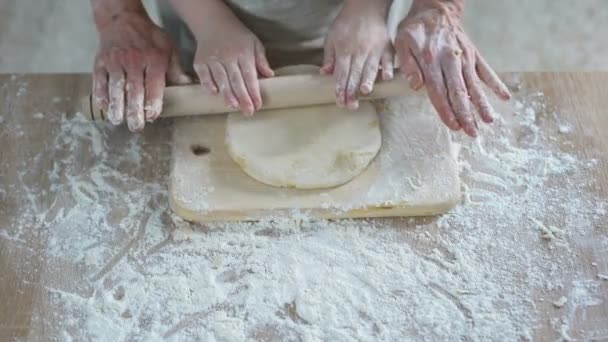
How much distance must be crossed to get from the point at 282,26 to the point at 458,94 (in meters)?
0.37

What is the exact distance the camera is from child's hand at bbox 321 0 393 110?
1.12 m

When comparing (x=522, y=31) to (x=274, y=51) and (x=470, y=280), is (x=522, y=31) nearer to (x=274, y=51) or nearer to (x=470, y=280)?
(x=274, y=51)

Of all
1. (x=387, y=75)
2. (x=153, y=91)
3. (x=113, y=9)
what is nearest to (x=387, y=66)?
(x=387, y=75)

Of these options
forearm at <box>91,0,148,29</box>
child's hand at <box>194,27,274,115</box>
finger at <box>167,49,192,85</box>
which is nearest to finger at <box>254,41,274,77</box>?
child's hand at <box>194,27,274,115</box>

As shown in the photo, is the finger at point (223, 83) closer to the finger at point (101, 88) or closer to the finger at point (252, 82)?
the finger at point (252, 82)

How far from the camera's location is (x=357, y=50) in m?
1.14

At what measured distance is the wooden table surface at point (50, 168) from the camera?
103 centimetres

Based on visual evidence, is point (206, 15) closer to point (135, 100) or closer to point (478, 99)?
point (135, 100)

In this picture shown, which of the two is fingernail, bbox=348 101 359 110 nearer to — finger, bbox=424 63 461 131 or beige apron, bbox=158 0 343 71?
finger, bbox=424 63 461 131

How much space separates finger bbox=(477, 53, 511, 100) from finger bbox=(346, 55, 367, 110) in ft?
0.56

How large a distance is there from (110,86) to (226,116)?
175 millimetres

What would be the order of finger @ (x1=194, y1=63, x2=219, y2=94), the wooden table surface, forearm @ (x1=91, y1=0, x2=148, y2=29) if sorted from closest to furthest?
the wooden table surface, finger @ (x1=194, y1=63, x2=219, y2=94), forearm @ (x1=91, y1=0, x2=148, y2=29)

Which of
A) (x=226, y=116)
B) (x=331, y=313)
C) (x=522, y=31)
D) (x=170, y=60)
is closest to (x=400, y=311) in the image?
(x=331, y=313)

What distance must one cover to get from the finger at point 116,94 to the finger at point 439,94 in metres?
0.43
